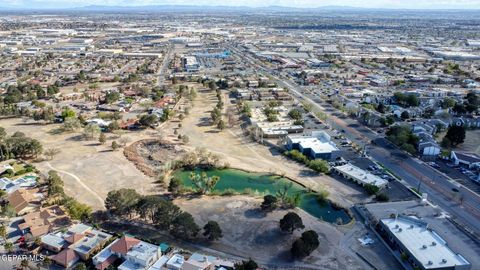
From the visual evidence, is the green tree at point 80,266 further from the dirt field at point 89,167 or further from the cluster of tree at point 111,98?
the cluster of tree at point 111,98

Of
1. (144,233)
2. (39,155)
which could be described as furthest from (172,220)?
(39,155)

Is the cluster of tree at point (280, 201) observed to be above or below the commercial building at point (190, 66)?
below

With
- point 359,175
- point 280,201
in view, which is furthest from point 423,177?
point 280,201

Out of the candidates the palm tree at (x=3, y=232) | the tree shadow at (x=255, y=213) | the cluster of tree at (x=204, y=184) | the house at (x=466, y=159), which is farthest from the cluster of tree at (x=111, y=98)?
the house at (x=466, y=159)

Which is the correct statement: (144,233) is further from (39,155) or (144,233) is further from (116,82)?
(116,82)

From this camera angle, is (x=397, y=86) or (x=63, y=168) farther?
(x=397, y=86)
